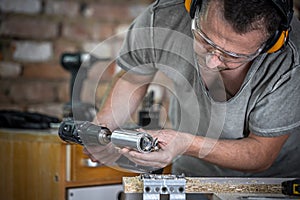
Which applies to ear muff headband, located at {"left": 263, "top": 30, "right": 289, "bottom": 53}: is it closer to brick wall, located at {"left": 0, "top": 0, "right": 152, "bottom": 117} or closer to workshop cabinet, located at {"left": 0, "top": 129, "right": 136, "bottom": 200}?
workshop cabinet, located at {"left": 0, "top": 129, "right": 136, "bottom": 200}

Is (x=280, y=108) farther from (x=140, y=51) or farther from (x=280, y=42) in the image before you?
(x=140, y=51)

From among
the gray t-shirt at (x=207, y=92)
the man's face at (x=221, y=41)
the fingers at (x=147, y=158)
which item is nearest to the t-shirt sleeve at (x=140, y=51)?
the gray t-shirt at (x=207, y=92)

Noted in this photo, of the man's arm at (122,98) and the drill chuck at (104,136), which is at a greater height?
the man's arm at (122,98)

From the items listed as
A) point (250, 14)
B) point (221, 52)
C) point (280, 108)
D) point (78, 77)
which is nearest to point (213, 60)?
point (221, 52)

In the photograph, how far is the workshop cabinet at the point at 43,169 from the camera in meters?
1.71

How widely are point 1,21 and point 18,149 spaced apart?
722mm

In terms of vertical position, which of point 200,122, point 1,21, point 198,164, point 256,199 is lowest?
point 256,199

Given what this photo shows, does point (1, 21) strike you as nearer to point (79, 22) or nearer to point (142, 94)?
point (79, 22)

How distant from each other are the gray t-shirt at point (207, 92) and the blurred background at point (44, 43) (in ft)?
2.58

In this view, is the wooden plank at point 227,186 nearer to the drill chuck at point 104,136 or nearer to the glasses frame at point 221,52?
the drill chuck at point 104,136

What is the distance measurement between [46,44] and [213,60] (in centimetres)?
129

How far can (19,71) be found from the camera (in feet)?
7.81

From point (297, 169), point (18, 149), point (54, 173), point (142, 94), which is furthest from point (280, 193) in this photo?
point (18, 149)

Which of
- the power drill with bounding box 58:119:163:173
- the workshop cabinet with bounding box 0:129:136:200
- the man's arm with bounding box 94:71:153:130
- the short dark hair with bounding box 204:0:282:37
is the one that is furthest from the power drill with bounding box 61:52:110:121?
the short dark hair with bounding box 204:0:282:37
